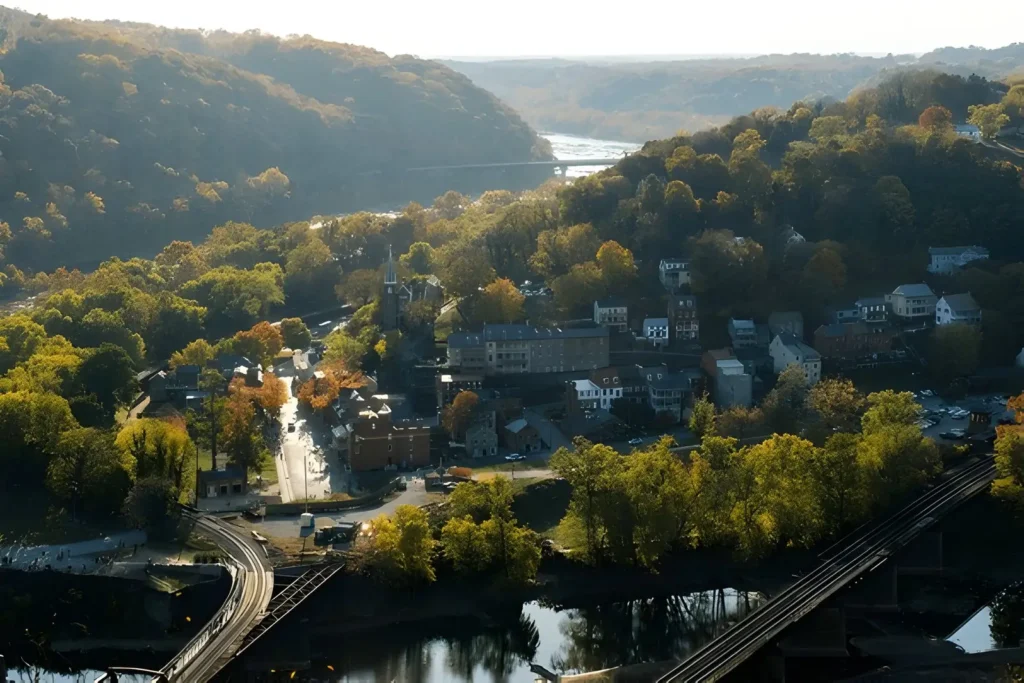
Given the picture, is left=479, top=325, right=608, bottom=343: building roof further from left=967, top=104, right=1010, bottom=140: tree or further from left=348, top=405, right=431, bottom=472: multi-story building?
left=967, top=104, right=1010, bottom=140: tree

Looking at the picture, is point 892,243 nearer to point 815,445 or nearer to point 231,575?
→ point 815,445

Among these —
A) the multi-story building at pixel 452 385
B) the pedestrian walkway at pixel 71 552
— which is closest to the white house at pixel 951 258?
the multi-story building at pixel 452 385

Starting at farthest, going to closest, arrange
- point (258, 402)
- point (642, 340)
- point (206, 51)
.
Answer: point (206, 51) < point (642, 340) < point (258, 402)

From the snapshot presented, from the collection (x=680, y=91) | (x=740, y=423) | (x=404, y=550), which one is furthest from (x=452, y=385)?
(x=680, y=91)

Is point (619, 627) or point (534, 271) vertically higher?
point (534, 271)

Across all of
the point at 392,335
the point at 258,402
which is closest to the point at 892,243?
the point at 392,335

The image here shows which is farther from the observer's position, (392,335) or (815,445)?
(392,335)

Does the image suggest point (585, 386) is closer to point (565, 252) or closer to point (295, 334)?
point (565, 252)

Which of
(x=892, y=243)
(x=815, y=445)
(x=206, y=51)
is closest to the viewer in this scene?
(x=815, y=445)

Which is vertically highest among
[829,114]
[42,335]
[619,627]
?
[829,114]
